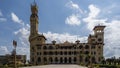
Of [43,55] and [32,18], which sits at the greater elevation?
[32,18]

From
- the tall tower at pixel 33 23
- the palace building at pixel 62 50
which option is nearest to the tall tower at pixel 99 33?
the palace building at pixel 62 50

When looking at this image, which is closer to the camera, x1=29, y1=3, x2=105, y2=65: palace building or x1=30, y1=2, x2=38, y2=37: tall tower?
x1=29, y1=3, x2=105, y2=65: palace building

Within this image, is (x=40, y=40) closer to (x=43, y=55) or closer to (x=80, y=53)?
(x=43, y=55)

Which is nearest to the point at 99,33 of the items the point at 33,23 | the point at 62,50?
the point at 62,50

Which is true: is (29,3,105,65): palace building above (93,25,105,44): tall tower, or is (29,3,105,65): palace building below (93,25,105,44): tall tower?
below

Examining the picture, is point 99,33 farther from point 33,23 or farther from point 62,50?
point 33,23

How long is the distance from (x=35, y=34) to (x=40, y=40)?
3956 mm

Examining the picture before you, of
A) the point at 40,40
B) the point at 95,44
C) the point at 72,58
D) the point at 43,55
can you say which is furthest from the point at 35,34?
the point at 95,44

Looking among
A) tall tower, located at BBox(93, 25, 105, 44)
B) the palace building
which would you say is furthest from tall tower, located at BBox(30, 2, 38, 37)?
tall tower, located at BBox(93, 25, 105, 44)

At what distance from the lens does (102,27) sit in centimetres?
11431

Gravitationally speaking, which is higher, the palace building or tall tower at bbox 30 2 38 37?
tall tower at bbox 30 2 38 37

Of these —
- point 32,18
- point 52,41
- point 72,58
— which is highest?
point 32,18

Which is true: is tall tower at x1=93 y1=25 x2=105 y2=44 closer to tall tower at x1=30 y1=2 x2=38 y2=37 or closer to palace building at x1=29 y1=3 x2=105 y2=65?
palace building at x1=29 y1=3 x2=105 y2=65

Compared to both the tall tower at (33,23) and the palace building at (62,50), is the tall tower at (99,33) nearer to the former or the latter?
the palace building at (62,50)
